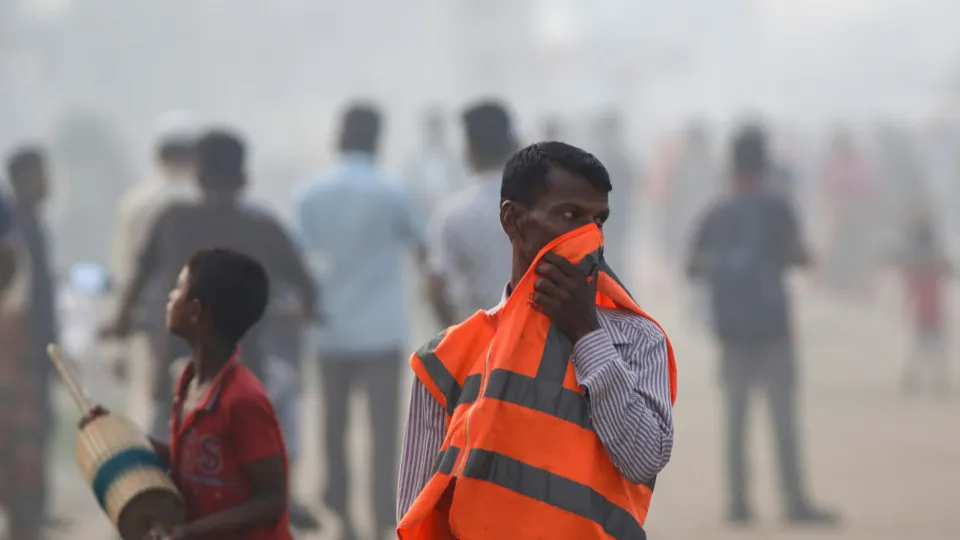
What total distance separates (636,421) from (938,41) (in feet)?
93.8

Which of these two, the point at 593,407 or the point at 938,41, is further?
the point at 938,41

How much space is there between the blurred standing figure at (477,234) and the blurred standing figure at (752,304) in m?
1.84

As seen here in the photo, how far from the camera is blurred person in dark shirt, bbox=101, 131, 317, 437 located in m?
5.18

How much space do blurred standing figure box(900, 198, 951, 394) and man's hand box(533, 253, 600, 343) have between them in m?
8.70

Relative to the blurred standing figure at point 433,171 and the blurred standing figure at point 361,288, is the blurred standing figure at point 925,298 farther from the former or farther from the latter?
the blurred standing figure at point 361,288

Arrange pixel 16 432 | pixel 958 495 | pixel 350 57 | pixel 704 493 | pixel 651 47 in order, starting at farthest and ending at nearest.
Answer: pixel 350 57
pixel 651 47
pixel 704 493
pixel 958 495
pixel 16 432

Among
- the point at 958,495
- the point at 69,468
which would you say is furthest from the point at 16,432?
the point at 958,495

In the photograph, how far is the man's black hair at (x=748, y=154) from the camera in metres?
6.43

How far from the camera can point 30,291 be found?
618 centimetres

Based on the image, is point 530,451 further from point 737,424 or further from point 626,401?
point 737,424

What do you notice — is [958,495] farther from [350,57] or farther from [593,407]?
[350,57]

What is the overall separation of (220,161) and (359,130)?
3.13 feet

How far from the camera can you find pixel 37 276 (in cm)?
620

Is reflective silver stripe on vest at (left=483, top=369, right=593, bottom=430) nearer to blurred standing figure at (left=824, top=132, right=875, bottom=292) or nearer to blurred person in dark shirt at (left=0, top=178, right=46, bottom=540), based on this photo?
blurred person in dark shirt at (left=0, top=178, right=46, bottom=540)
